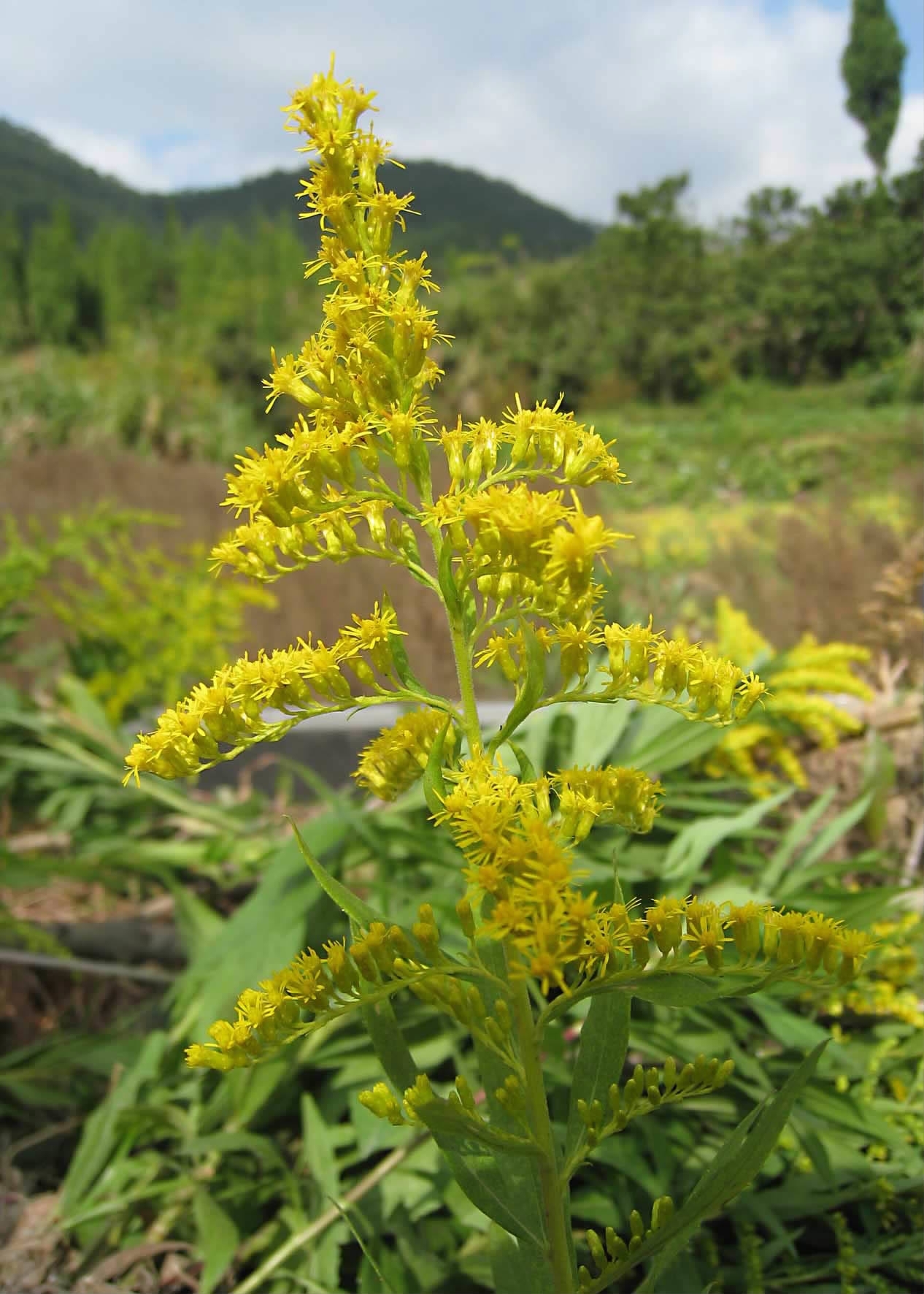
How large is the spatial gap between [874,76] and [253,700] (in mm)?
3928

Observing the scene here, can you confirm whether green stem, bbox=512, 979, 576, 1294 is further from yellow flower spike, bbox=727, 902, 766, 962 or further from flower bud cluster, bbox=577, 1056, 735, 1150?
yellow flower spike, bbox=727, 902, 766, 962

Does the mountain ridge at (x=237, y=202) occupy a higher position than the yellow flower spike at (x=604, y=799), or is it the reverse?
the mountain ridge at (x=237, y=202)

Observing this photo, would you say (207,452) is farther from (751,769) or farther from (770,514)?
(751,769)

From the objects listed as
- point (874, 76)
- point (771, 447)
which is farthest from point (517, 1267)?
point (771, 447)

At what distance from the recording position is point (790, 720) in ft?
6.88

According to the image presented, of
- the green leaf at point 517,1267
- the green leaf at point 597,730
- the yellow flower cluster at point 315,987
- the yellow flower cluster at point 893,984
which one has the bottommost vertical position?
the yellow flower cluster at point 893,984

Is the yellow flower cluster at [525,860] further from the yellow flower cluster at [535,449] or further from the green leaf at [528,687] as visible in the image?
the yellow flower cluster at [535,449]

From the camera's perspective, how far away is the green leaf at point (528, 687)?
0.70 m

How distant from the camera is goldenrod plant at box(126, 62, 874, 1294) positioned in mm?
685

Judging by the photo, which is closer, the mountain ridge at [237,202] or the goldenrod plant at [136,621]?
the goldenrod plant at [136,621]

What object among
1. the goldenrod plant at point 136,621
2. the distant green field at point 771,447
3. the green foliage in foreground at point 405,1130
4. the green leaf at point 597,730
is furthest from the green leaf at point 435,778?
the distant green field at point 771,447

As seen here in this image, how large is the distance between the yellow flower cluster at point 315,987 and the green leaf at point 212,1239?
62 centimetres

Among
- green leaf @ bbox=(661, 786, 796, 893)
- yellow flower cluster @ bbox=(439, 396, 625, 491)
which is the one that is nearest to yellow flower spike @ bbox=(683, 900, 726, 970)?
yellow flower cluster @ bbox=(439, 396, 625, 491)

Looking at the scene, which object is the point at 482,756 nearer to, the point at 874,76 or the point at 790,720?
the point at 790,720
